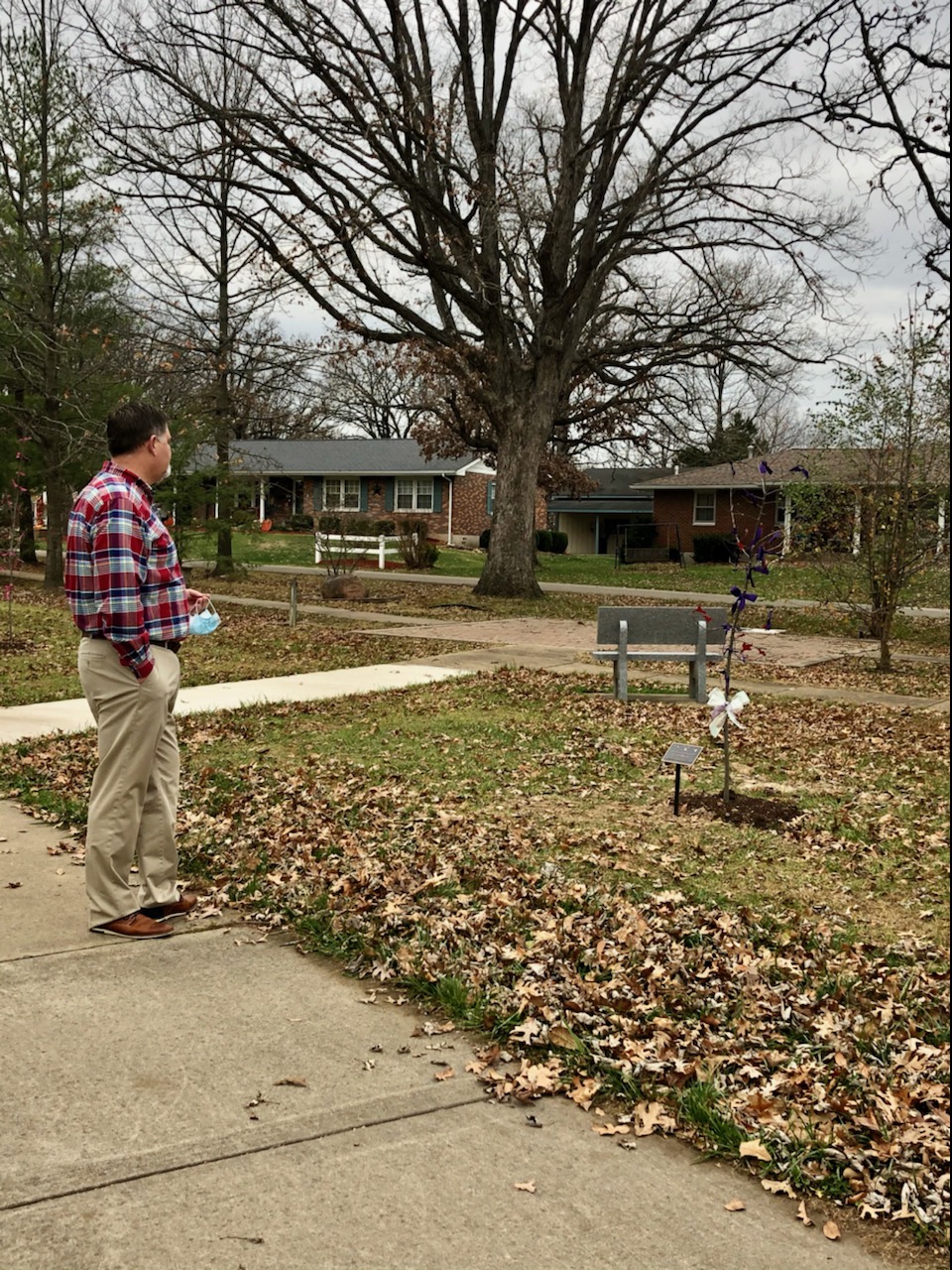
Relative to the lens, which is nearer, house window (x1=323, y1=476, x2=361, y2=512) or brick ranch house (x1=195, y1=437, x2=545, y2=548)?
brick ranch house (x1=195, y1=437, x2=545, y2=548)

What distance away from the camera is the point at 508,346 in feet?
76.9

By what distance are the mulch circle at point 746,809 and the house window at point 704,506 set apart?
39159 mm

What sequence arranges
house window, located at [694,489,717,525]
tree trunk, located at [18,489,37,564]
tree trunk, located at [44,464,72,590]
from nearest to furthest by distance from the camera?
1. tree trunk, located at [44,464,72,590]
2. tree trunk, located at [18,489,37,564]
3. house window, located at [694,489,717,525]

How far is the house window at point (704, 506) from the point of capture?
148ft

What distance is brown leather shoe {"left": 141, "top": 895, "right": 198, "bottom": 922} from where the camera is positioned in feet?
16.6

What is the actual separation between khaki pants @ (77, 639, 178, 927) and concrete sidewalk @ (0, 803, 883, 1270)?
1.37 feet

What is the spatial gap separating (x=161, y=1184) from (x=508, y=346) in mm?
21495

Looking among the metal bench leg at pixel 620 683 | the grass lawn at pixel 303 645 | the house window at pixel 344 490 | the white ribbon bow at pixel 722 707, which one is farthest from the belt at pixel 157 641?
the house window at pixel 344 490

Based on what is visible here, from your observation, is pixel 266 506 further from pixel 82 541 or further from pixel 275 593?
pixel 82 541

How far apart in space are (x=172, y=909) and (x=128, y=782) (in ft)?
2.22

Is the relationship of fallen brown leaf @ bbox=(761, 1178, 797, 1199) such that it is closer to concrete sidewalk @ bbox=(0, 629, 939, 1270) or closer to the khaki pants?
concrete sidewalk @ bbox=(0, 629, 939, 1270)

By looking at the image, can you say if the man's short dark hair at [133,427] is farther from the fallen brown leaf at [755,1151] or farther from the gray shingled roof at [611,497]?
the gray shingled roof at [611,497]

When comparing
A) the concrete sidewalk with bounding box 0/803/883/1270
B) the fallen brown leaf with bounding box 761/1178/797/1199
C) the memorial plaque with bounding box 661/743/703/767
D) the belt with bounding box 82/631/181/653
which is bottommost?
the concrete sidewalk with bounding box 0/803/883/1270

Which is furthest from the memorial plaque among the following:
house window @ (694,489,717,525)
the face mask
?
house window @ (694,489,717,525)
